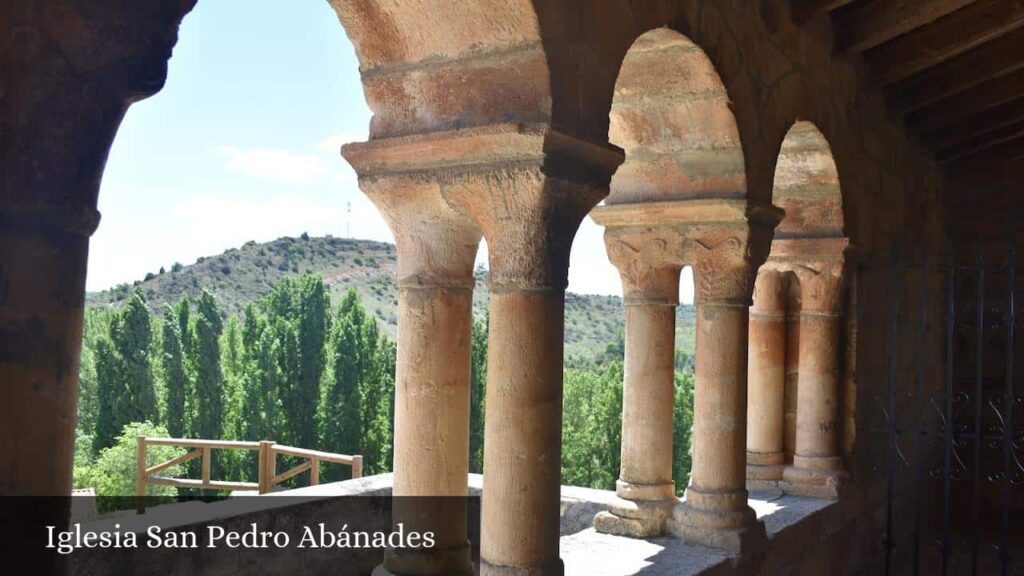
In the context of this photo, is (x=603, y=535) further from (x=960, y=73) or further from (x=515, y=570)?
(x=960, y=73)

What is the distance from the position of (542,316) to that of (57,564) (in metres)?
1.41

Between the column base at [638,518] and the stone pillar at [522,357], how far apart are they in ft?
4.71

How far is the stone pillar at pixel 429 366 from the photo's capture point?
2.71 m

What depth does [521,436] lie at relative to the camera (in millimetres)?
2562

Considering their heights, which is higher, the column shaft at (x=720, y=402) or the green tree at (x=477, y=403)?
the column shaft at (x=720, y=402)

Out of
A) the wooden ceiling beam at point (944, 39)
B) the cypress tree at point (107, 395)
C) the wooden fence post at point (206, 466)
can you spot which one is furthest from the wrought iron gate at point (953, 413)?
the cypress tree at point (107, 395)

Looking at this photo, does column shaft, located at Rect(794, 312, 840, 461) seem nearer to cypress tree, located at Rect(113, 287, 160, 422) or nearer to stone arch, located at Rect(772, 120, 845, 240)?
stone arch, located at Rect(772, 120, 845, 240)

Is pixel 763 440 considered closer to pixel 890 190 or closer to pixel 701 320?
pixel 701 320

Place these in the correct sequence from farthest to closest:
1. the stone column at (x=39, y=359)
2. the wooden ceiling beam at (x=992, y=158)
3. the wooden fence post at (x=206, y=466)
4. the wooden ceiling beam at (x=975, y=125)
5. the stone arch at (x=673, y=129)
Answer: the wooden fence post at (x=206, y=466)
the wooden ceiling beam at (x=992, y=158)
the wooden ceiling beam at (x=975, y=125)
the stone arch at (x=673, y=129)
the stone column at (x=39, y=359)

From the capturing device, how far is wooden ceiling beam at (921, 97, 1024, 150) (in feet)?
20.9

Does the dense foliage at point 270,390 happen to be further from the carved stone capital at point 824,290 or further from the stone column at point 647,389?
the stone column at point 647,389

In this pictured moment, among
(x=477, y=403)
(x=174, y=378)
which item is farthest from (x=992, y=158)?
(x=174, y=378)

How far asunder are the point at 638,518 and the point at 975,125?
177 inches

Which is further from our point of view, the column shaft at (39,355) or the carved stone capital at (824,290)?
the carved stone capital at (824,290)
